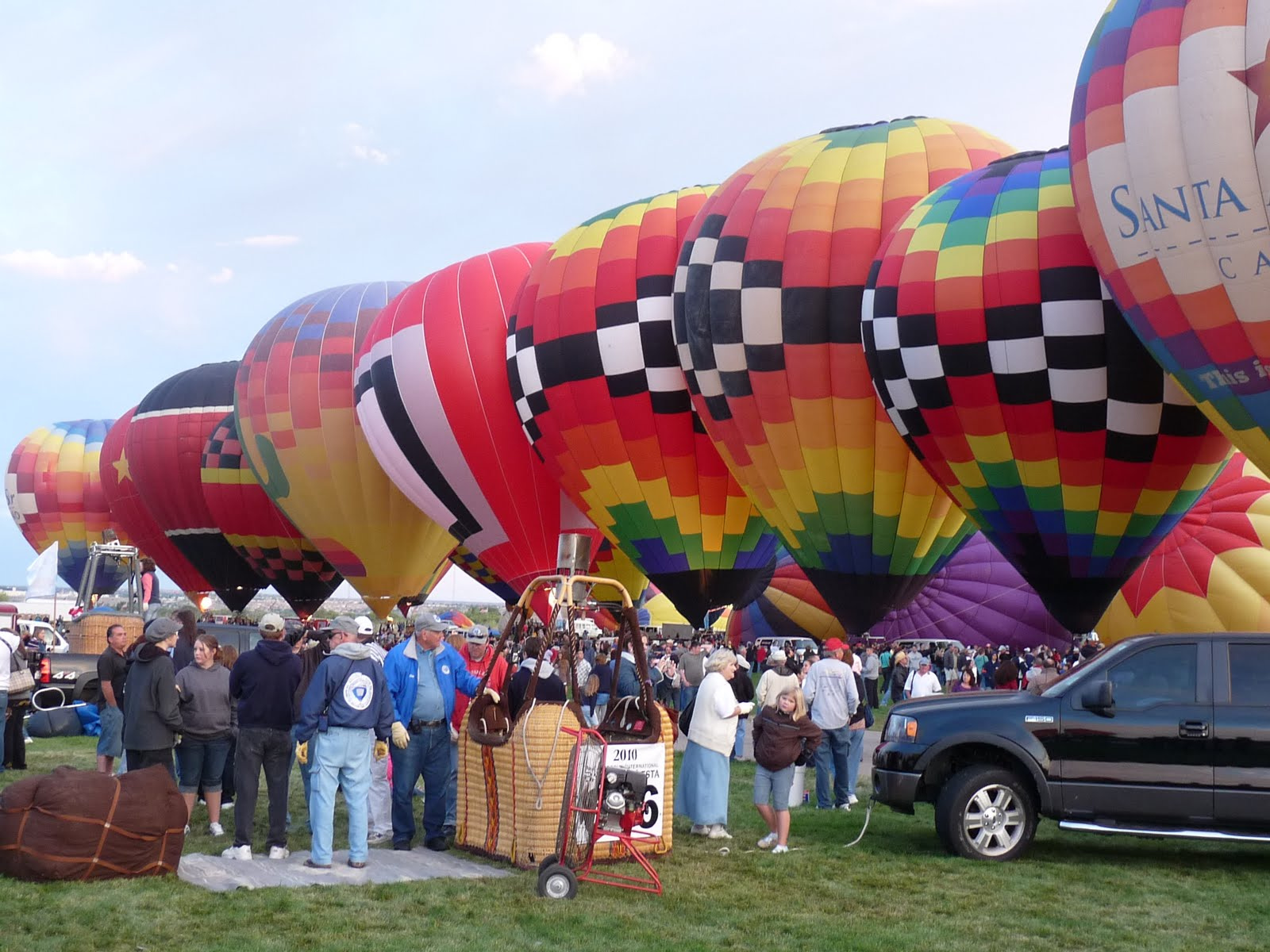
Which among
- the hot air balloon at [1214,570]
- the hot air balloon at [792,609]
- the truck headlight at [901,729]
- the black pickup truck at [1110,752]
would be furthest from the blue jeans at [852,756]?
the hot air balloon at [792,609]

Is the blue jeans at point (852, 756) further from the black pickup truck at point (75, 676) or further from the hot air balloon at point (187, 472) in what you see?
the hot air balloon at point (187, 472)

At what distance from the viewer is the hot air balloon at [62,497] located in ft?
150

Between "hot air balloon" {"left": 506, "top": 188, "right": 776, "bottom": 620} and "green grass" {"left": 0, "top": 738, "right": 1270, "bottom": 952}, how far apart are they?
10937 millimetres

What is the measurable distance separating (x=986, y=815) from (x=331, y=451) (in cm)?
1917

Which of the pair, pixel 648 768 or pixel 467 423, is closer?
pixel 648 768

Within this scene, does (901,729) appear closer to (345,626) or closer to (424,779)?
(424,779)

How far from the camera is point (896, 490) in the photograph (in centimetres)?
1655

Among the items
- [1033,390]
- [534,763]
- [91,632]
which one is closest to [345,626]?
[534,763]

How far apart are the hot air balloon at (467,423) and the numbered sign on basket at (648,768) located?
533 inches

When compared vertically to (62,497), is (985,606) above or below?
below

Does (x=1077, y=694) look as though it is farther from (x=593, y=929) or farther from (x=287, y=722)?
(x=287, y=722)

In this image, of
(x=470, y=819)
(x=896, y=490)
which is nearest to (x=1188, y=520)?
(x=896, y=490)

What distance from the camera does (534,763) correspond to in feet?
24.9

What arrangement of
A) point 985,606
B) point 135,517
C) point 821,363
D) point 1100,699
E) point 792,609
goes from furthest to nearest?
point 135,517, point 792,609, point 985,606, point 821,363, point 1100,699
